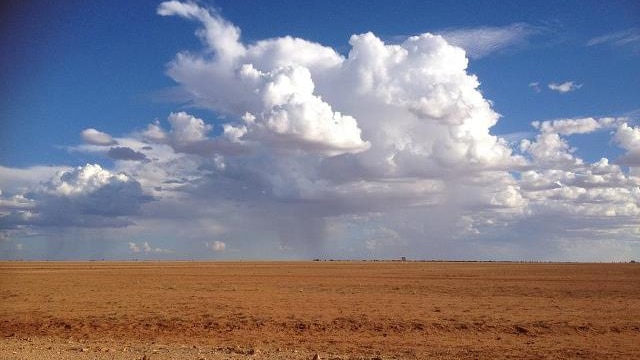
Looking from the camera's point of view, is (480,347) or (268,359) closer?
(268,359)

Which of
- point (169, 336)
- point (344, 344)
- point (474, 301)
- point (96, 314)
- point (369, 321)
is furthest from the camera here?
point (474, 301)

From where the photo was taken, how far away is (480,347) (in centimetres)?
1803

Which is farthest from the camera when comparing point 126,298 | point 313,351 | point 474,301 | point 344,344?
point 126,298

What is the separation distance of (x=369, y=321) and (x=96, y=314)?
12.8m

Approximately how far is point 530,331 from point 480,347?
444 centimetres

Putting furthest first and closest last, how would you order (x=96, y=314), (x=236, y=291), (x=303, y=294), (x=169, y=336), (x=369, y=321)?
(x=236, y=291)
(x=303, y=294)
(x=96, y=314)
(x=369, y=321)
(x=169, y=336)

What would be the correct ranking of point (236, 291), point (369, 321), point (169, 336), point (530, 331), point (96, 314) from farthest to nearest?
point (236, 291), point (96, 314), point (369, 321), point (530, 331), point (169, 336)

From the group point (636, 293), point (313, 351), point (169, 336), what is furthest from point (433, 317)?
point (636, 293)

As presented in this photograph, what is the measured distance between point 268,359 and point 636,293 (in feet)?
108

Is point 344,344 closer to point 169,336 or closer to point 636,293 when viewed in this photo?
point 169,336

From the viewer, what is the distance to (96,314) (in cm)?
2648

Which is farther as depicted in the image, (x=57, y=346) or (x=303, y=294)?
(x=303, y=294)

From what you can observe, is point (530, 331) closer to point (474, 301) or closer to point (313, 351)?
point (313, 351)

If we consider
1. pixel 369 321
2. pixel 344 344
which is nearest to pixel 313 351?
pixel 344 344
